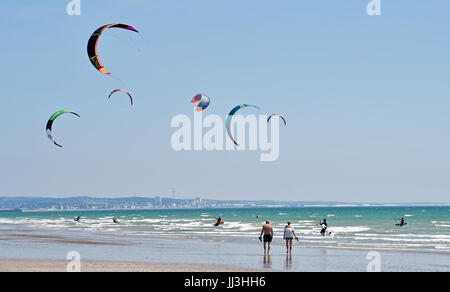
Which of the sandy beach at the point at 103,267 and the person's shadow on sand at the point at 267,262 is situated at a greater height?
the sandy beach at the point at 103,267

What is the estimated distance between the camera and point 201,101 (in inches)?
1201

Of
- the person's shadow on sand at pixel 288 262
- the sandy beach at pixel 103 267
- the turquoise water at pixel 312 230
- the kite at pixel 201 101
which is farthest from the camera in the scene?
the kite at pixel 201 101

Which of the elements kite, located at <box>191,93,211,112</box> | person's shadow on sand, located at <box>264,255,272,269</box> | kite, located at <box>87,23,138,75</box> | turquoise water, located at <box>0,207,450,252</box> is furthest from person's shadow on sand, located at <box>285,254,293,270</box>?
kite, located at <box>191,93,211,112</box>

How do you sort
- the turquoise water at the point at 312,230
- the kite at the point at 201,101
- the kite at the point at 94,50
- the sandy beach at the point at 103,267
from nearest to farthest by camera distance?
the sandy beach at the point at 103,267, the kite at the point at 94,50, the turquoise water at the point at 312,230, the kite at the point at 201,101

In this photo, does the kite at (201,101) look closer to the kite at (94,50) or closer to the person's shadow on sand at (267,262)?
the kite at (94,50)

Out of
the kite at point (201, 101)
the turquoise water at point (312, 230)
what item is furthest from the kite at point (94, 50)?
the turquoise water at point (312, 230)

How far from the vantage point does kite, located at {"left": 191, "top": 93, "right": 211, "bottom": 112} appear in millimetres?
30356

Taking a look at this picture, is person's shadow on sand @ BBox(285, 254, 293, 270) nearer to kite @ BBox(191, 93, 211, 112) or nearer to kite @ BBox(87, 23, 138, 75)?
kite @ BBox(87, 23, 138, 75)

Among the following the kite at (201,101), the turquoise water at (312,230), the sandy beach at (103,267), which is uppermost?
the kite at (201,101)

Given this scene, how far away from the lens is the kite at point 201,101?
99.6 feet
